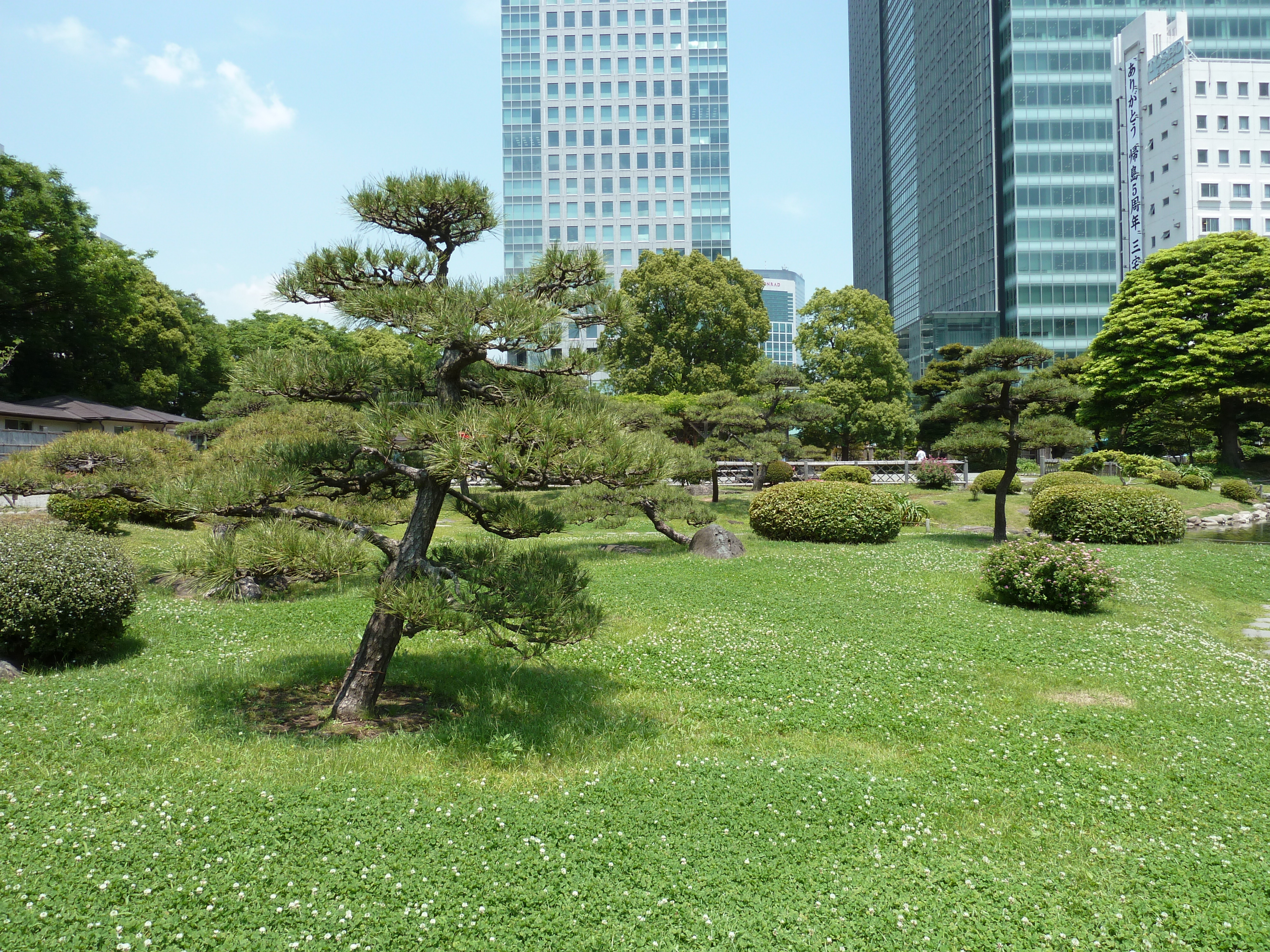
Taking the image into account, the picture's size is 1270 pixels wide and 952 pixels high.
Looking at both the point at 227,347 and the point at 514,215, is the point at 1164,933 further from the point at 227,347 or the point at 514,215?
the point at 514,215

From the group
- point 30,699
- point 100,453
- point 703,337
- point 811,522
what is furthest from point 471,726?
point 703,337

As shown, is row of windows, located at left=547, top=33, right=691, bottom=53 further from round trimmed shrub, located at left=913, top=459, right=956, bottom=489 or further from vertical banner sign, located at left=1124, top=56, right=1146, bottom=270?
round trimmed shrub, located at left=913, top=459, right=956, bottom=489

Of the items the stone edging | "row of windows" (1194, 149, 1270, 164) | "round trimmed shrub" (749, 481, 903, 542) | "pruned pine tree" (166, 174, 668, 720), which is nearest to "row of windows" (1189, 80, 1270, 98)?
"row of windows" (1194, 149, 1270, 164)

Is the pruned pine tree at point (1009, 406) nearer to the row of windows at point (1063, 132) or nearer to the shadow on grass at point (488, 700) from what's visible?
the shadow on grass at point (488, 700)

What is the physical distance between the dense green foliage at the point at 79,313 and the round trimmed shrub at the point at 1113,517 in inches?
1077

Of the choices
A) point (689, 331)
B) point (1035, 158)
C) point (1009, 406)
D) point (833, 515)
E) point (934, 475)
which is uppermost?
point (1035, 158)

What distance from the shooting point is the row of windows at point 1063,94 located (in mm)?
59094

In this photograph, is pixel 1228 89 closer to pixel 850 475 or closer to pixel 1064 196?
pixel 1064 196

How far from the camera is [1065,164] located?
194 ft

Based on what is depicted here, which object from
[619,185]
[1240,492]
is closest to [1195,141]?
[1240,492]

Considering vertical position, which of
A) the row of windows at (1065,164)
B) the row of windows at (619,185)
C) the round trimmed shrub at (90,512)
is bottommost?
the round trimmed shrub at (90,512)

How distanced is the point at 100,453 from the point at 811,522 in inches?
521

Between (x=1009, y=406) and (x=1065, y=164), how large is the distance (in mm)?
56298

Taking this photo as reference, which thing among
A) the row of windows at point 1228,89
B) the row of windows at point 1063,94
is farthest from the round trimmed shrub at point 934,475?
the row of windows at point 1228,89
